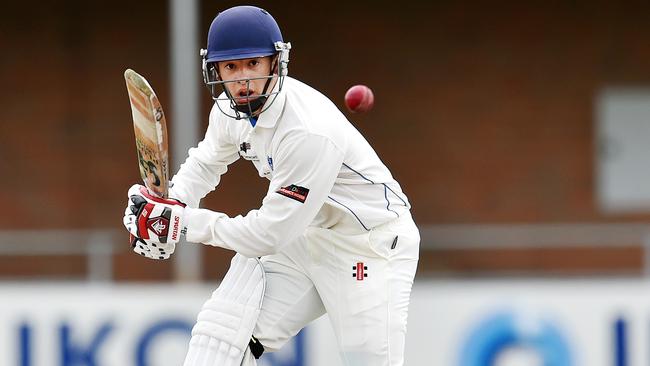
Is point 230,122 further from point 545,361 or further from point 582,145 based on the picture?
point 582,145

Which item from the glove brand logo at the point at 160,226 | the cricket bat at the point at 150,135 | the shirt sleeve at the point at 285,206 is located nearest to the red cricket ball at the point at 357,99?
the shirt sleeve at the point at 285,206

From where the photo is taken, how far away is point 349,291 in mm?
3664

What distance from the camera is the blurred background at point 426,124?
10.9 metres

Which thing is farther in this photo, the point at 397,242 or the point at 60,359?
the point at 60,359

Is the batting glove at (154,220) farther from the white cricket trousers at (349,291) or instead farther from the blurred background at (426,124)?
the blurred background at (426,124)

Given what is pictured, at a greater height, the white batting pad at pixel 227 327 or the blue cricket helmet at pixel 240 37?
the blue cricket helmet at pixel 240 37

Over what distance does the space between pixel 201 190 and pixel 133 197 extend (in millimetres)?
436

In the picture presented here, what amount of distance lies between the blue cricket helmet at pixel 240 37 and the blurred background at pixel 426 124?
7.20m

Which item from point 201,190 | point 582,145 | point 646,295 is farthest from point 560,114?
point 201,190

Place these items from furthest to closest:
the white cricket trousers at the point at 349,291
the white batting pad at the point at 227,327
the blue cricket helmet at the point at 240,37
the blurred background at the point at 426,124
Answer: the blurred background at the point at 426,124
the white cricket trousers at the point at 349,291
the white batting pad at the point at 227,327
the blue cricket helmet at the point at 240,37

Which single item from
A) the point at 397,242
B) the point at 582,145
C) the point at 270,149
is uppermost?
the point at 270,149

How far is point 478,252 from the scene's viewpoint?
10.9m

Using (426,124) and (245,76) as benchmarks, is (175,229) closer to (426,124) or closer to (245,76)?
(245,76)

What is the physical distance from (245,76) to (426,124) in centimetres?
784
